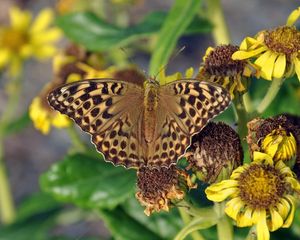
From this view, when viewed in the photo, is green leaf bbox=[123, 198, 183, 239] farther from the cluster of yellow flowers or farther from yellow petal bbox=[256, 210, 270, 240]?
yellow petal bbox=[256, 210, 270, 240]

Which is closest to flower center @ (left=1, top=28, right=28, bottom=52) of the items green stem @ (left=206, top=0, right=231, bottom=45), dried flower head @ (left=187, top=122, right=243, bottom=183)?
green stem @ (left=206, top=0, right=231, bottom=45)

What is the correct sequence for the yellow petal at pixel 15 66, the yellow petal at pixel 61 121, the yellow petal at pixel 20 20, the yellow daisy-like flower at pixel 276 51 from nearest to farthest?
the yellow daisy-like flower at pixel 276 51 < the yellow petal at pixel 61 121 < the yellow petal at pixel 15 66 < the yellow petal at pixel 20 20

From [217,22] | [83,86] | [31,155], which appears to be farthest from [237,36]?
[83,86]

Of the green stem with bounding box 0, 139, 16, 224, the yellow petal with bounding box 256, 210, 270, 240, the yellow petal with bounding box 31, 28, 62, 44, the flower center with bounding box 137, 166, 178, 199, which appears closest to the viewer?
the yellow petal with bounding box 256, 210, 270, 240

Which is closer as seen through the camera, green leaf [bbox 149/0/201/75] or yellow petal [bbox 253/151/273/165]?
yellow petal [bbox 253/151/273/165]

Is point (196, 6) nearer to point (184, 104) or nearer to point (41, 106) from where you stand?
point (184, 104)

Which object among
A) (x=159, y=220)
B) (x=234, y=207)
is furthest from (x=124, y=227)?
(x=234, y=207)

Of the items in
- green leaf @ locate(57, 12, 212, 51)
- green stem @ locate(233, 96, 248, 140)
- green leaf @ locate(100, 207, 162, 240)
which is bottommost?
green leaf @ locate(100, 207, 162, 240)

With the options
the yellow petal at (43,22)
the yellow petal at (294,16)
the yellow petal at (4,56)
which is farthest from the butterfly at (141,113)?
the yellow petal at (43,22)

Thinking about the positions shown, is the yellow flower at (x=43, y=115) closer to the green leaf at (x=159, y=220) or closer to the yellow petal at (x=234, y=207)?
the green leaf at (x=159, y=220)
